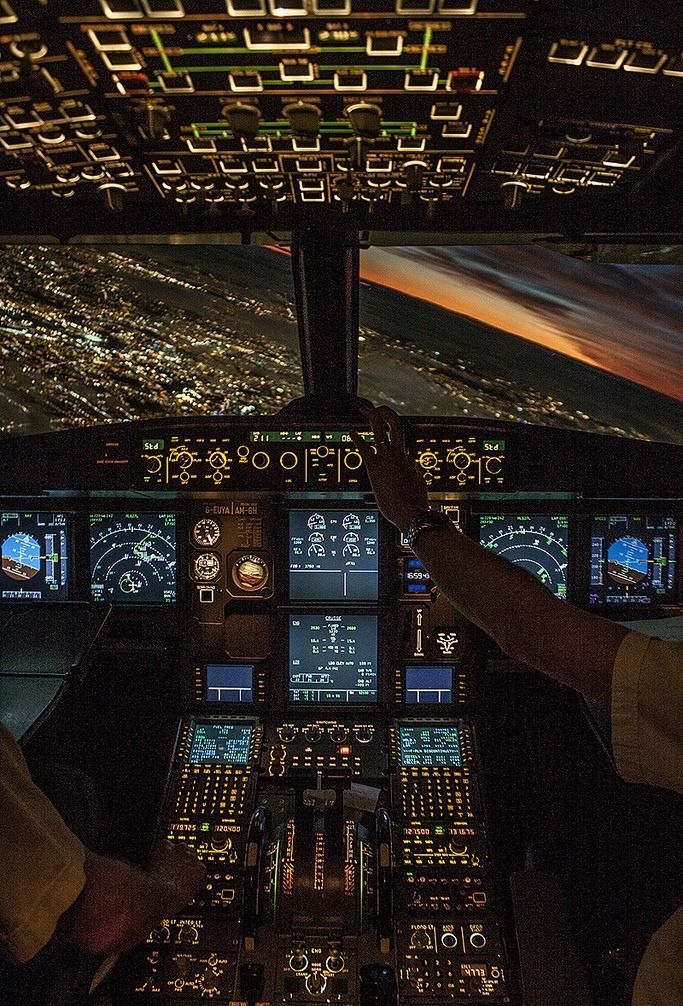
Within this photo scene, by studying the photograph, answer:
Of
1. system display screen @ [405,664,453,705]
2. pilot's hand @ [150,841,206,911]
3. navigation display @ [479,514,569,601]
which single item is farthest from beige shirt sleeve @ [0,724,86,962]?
navigation display @ [479,514,569,601]

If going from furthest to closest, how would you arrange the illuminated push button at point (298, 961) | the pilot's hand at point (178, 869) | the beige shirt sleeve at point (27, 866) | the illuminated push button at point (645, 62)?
the illuminated push button at point (298, 961)
the pilot's hand at point (178, 869)
the illuminated push button at point (645, 62)
the beige shirt sleeve at point (27, 866)

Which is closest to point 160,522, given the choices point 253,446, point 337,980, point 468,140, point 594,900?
point 253,446

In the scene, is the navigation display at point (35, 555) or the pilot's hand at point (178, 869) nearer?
the pilot's hand at point (178, 869)

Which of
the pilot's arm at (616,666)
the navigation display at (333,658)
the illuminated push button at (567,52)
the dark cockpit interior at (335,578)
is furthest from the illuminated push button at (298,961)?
the illuminated push button at (567,52)

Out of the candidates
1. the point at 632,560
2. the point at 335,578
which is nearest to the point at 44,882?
the point at 335,578

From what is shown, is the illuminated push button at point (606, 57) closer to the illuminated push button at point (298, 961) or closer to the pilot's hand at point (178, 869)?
the pilot's hand at point (178, 869)

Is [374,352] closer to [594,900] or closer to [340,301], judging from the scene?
[340,301]
